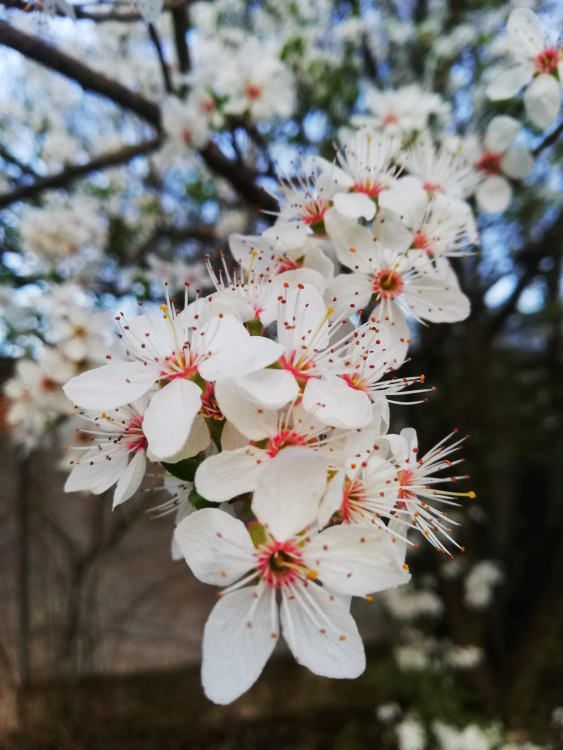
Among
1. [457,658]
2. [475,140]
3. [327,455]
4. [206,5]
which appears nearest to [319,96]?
[206,5]

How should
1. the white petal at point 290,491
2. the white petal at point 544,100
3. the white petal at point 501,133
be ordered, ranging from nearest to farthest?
the white petal at point 290,491, the white petal at point 544,100, the white petal at point 501,133

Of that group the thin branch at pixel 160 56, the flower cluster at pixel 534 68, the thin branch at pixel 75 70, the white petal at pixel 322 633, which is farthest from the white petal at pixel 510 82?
the white petal at pixel 322 633

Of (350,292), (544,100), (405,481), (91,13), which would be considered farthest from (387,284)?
(91,13)

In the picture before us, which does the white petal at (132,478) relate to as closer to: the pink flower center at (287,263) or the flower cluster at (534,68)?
the pink flower center at (287,263)

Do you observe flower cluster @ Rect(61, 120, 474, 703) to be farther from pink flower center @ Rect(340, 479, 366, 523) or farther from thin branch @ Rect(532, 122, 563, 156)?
thin branch @ Rect(532, 122, 563, 156)

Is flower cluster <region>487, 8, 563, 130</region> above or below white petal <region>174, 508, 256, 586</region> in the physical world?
above

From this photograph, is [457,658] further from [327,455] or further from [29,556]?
[327,455]

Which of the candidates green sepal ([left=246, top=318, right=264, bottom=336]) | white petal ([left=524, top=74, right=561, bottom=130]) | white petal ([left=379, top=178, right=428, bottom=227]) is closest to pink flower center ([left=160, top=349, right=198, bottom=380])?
green sepal ([left=246, top=318, right=264, bottom=336])
